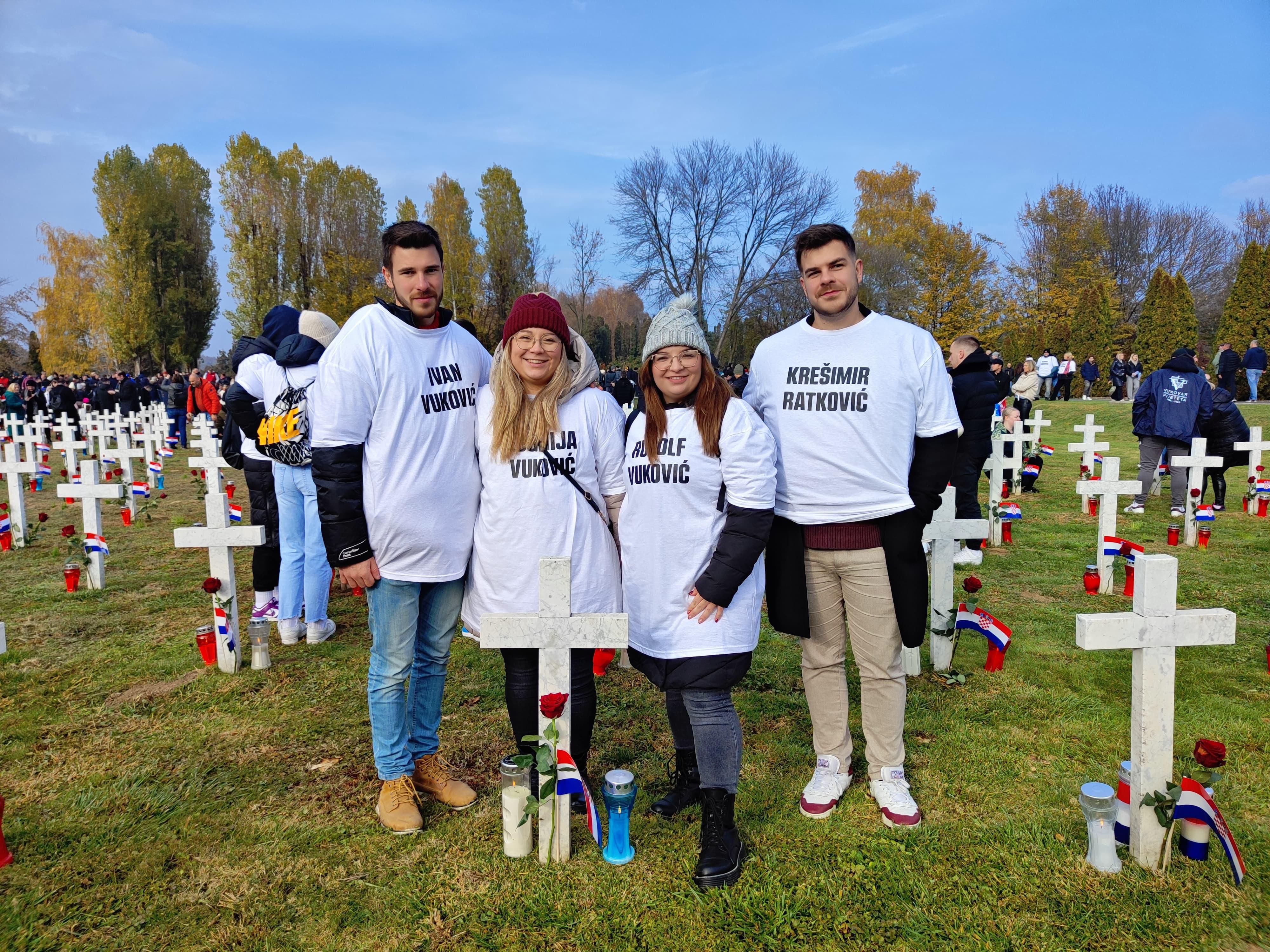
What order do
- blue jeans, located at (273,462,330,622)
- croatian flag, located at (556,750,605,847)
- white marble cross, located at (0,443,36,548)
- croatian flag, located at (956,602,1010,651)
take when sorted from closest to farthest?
1. croatian flag, located at (556,750,605,847)
2. croatian flag, located at (956,602,1010,651)
3. blue jeans, located at (273,462,330,622)
4. white marble cross, located at (0,443,36,548)

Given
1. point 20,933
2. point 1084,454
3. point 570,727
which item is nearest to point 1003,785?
point 570,727

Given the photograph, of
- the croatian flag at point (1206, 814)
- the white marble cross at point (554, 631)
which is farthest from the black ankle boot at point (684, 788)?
the croatian flag at point (1206, 814)

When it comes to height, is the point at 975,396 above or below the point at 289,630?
above

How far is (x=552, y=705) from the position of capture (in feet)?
8.30

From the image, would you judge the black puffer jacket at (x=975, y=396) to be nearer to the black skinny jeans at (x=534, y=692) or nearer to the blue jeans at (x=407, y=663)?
the black skinny jeans at (x=534, y=692)

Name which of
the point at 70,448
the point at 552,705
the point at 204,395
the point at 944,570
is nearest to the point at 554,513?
the point at 552,705

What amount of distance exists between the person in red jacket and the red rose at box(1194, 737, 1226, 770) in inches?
832

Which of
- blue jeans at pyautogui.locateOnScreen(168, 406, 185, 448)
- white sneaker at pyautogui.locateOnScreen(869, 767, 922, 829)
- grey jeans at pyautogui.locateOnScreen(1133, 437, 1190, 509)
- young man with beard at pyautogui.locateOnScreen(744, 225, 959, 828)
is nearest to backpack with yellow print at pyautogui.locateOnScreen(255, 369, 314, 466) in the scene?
young man with beard at pyautogui.locateOnScreen(744, 225, 959, 828)

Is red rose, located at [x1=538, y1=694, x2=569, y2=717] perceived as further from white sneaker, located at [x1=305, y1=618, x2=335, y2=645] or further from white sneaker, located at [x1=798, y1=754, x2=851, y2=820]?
white sneaker, located at [x1=305, y1=618, x2=335, y2=645]

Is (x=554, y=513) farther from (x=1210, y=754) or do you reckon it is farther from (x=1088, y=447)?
(x=1088, y=447)

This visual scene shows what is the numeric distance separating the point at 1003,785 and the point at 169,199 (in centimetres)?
4593

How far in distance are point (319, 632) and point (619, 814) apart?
315 cm

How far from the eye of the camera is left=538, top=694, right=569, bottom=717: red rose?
8.30 ft

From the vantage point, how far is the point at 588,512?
2734mm
